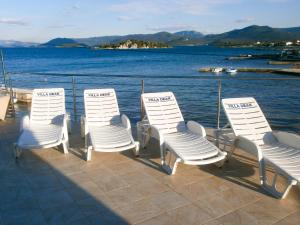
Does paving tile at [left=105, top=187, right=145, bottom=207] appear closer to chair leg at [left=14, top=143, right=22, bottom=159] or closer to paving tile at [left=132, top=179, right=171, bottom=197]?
paving tile at [left=132, top=179, right=171, bottom=197]

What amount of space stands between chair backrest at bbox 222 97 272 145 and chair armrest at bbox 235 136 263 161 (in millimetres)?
154

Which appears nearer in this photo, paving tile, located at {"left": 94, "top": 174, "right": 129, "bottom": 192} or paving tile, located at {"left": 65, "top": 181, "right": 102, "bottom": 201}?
paving tile, located at {"left": 65, "top": 181, "right": 102, "bottom": 201}

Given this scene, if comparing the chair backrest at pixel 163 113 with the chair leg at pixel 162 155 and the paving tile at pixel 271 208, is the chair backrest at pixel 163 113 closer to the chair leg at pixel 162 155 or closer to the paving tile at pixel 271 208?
the chair leg at pixel 162 155

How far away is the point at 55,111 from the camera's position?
5266 mm

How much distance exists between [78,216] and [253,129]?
256cm

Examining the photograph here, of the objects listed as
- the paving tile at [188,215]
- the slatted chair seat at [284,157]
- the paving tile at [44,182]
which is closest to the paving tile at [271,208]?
the slatted chair seat at [284,157]

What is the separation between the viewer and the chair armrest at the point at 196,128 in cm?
412

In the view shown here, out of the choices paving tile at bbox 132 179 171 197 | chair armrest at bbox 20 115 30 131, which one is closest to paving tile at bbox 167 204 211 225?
paving tile at bbox 132 179 171 197

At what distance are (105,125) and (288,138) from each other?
2.76 m

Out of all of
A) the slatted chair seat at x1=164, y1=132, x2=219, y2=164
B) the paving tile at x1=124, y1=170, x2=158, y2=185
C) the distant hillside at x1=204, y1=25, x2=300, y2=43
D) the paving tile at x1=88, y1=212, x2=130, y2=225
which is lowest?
the paving tile at x1=124, y1=170, x2=158, y2=185

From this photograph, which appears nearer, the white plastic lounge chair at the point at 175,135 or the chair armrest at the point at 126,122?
the white plastic lounge chair at the point at 175,135

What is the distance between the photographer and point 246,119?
415 cm

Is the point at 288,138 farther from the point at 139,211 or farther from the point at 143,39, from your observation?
the point at 143,39

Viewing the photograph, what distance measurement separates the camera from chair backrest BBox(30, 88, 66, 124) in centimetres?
521
